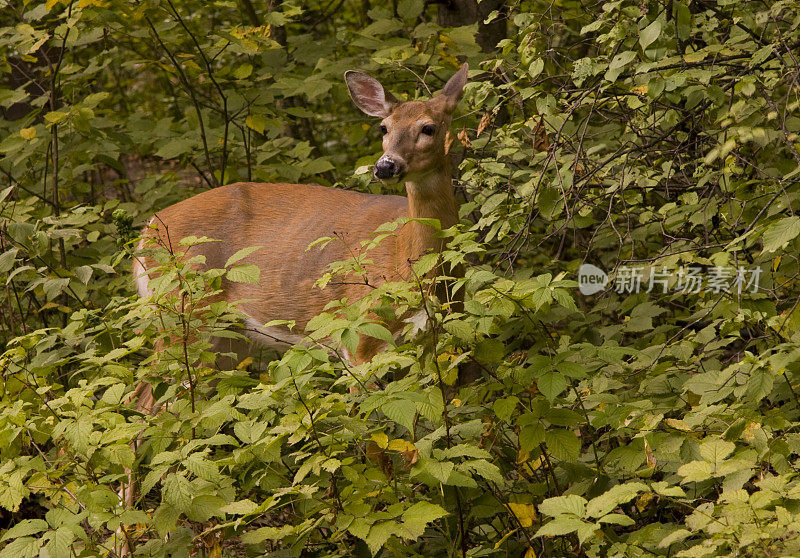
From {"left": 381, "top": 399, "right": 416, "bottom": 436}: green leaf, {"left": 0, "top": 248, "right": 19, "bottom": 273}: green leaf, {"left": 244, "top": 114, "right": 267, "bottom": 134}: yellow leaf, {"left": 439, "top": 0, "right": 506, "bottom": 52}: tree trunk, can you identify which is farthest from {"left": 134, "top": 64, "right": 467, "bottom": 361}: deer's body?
{"left": 381, "top": 399, "right": 416, "bottom": 436}: green leaf

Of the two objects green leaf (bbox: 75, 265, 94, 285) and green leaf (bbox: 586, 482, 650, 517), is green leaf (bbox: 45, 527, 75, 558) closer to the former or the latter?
green leaf (bbox: 586, 482, 650, 517)

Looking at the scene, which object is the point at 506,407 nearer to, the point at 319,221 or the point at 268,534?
the point at 268,534

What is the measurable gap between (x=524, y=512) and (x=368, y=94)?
2.89 metres

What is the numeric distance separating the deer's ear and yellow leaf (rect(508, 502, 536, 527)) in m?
2.49

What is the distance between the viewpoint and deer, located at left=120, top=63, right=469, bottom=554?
4906mm

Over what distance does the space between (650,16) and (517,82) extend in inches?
29.3

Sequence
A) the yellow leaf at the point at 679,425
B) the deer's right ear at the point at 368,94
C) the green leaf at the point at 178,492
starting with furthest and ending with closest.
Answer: the deer's right ear at the point at 368,94 → the yellow leaf at the point at 679,425 → the green leaf at the point at 178,492

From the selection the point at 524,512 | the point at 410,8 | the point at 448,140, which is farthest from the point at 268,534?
the point at 410,8

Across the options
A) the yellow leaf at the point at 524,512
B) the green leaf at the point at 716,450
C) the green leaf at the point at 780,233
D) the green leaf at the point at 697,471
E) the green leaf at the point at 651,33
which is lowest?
the yellow leaf at the point at 524,512

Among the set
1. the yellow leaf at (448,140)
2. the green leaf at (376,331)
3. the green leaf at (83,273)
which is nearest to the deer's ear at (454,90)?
the yellow leaf at (448,140)

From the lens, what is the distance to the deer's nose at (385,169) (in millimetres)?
4570

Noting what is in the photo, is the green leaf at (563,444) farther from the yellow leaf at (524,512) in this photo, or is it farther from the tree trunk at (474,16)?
the tree trunk at (474,16)

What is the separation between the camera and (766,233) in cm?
302

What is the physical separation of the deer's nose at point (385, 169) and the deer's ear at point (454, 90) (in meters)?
0.68
